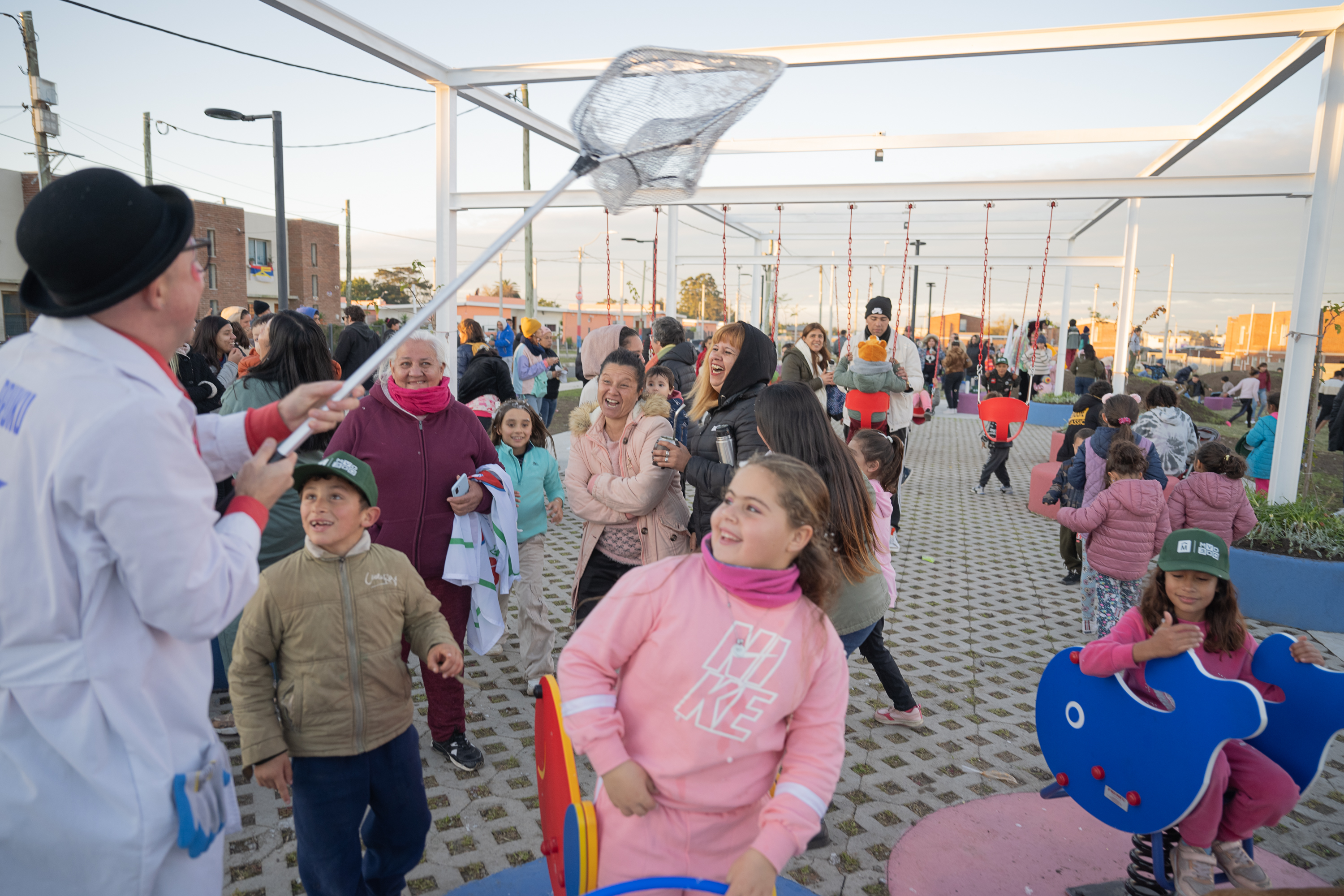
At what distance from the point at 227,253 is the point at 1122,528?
54.7 m

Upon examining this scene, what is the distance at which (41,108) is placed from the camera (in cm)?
1769

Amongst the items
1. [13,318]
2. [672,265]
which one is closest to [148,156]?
[13,318]

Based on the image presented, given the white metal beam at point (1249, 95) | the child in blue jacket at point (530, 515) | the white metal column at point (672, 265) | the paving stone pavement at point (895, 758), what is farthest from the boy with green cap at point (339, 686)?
the white metal column at point (672, 265)

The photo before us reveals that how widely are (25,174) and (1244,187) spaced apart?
44.8 meters

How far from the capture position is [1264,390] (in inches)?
826

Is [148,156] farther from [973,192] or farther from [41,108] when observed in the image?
[973,192]

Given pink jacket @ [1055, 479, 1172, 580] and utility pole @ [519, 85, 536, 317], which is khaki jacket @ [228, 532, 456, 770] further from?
utility pole @ [519, 85, 536, 317]

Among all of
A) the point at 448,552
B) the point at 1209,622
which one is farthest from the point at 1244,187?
the point at 448,552

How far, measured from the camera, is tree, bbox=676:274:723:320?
90.3m

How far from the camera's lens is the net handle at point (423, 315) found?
168 cm

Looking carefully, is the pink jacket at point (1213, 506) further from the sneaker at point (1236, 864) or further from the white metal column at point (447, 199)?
the white metal column at point (447, 199)

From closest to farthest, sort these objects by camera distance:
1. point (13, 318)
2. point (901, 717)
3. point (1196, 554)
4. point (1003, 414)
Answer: point (1196, 554), point (901, 717), point (1003, 414), point (13, 318)

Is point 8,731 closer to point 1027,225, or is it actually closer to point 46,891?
point 46,891

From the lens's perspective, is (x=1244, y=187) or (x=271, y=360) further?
(x=1244, y=187)
